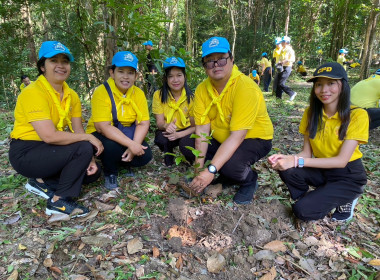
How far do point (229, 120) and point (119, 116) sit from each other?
49.8 inches

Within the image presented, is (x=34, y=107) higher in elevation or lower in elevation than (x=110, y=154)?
higher

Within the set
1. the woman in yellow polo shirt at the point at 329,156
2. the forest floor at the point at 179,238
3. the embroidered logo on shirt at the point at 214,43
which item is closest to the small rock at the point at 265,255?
the forest floor at the point at 179,238

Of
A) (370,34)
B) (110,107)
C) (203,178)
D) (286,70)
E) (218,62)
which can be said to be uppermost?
(370,34)

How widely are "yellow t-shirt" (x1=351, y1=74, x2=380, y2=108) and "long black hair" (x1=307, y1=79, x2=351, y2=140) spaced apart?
7.84 ft

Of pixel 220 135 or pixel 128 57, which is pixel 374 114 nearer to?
pixel 220 135

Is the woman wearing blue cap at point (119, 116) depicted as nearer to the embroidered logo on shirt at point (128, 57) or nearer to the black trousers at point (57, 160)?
the embroidered logo on shirt at point (128, 57)

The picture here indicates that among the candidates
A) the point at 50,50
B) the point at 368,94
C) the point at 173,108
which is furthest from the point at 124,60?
the point at 368,94

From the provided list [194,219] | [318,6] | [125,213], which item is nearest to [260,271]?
[194,219]

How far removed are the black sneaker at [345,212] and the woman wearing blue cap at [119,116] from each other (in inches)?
84.2

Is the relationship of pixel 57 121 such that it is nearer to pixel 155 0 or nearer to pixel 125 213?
pixel 125 213

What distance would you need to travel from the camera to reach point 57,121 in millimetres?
2539

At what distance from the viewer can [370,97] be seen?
4.13 meters

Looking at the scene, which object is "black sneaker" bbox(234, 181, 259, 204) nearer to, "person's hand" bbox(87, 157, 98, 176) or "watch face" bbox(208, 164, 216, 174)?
"watch face" bbox(208, 164, 216, 174)

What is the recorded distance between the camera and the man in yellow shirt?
7.73ft
